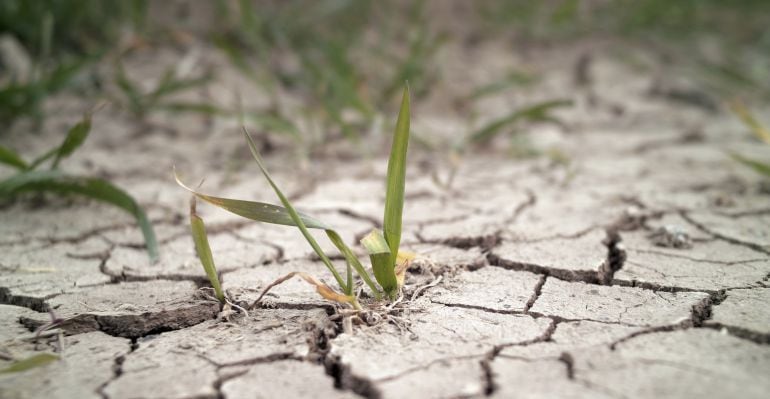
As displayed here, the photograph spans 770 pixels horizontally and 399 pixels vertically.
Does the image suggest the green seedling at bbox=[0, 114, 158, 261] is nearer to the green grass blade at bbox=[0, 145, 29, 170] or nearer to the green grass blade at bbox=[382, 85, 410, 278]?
the green grass blade at bbox=[0, 145, 29, 170]

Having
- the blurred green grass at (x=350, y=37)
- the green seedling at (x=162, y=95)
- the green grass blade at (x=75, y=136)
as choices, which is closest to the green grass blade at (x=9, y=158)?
the green grass blade at (x=75, y=136)

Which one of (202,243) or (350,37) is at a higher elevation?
(350,37)

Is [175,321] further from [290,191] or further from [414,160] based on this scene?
[414,160]

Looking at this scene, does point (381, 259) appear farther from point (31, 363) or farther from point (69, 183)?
point (69, 183)

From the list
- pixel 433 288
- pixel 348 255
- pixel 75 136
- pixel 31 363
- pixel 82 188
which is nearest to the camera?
pixel 31 363

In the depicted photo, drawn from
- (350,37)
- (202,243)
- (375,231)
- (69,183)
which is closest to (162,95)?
(69,183)

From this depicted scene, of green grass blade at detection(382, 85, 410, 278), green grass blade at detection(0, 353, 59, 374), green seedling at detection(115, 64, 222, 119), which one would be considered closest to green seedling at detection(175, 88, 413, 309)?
green grass blade at detection(382, 85, 410, 278)

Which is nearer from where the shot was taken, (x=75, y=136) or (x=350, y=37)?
(x=75, y=136)

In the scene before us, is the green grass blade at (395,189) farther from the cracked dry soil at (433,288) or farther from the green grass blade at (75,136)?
the green grass blade at (75,136)
